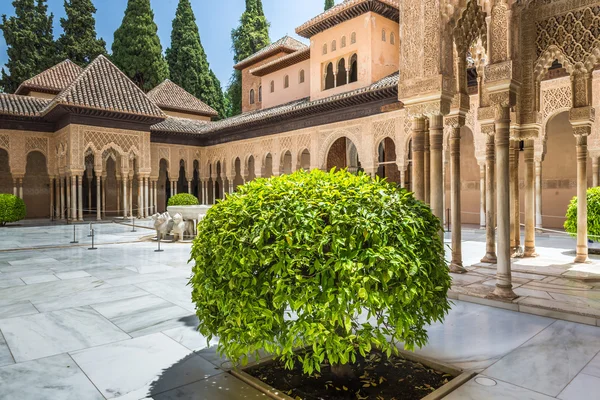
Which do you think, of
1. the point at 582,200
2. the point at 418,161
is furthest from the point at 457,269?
→ the point at 582,200

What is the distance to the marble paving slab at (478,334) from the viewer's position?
312 cm

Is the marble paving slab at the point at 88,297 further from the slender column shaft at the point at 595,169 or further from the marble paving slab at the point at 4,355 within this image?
the slender column shaft at the point at 595,169

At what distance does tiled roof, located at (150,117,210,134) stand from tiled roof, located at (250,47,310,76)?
5.35 meters

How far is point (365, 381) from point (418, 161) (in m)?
3.91

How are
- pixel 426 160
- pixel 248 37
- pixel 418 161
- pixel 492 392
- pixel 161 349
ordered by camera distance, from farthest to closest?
1. pixel 248 37
2. pixel 426 160
3. pixel 418 161
4. pixel 161 349
5. pixel 492 392

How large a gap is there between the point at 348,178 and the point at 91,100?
20562 millimetres

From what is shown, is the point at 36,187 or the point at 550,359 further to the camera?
the point at 36,187

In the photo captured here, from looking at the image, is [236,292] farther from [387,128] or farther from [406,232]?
[387,128]

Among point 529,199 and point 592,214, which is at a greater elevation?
point 529,199

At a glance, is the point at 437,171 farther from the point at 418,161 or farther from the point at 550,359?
the point at 550,359

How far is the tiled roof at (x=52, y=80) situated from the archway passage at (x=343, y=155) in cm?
1813

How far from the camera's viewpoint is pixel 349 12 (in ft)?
60.9

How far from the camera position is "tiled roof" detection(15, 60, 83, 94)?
81.2 ft

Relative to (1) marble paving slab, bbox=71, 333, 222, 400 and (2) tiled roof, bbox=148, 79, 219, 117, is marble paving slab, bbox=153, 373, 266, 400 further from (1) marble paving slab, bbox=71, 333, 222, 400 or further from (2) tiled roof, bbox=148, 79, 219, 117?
(2) tiled roof, bbox=148, 79, 219, 117
